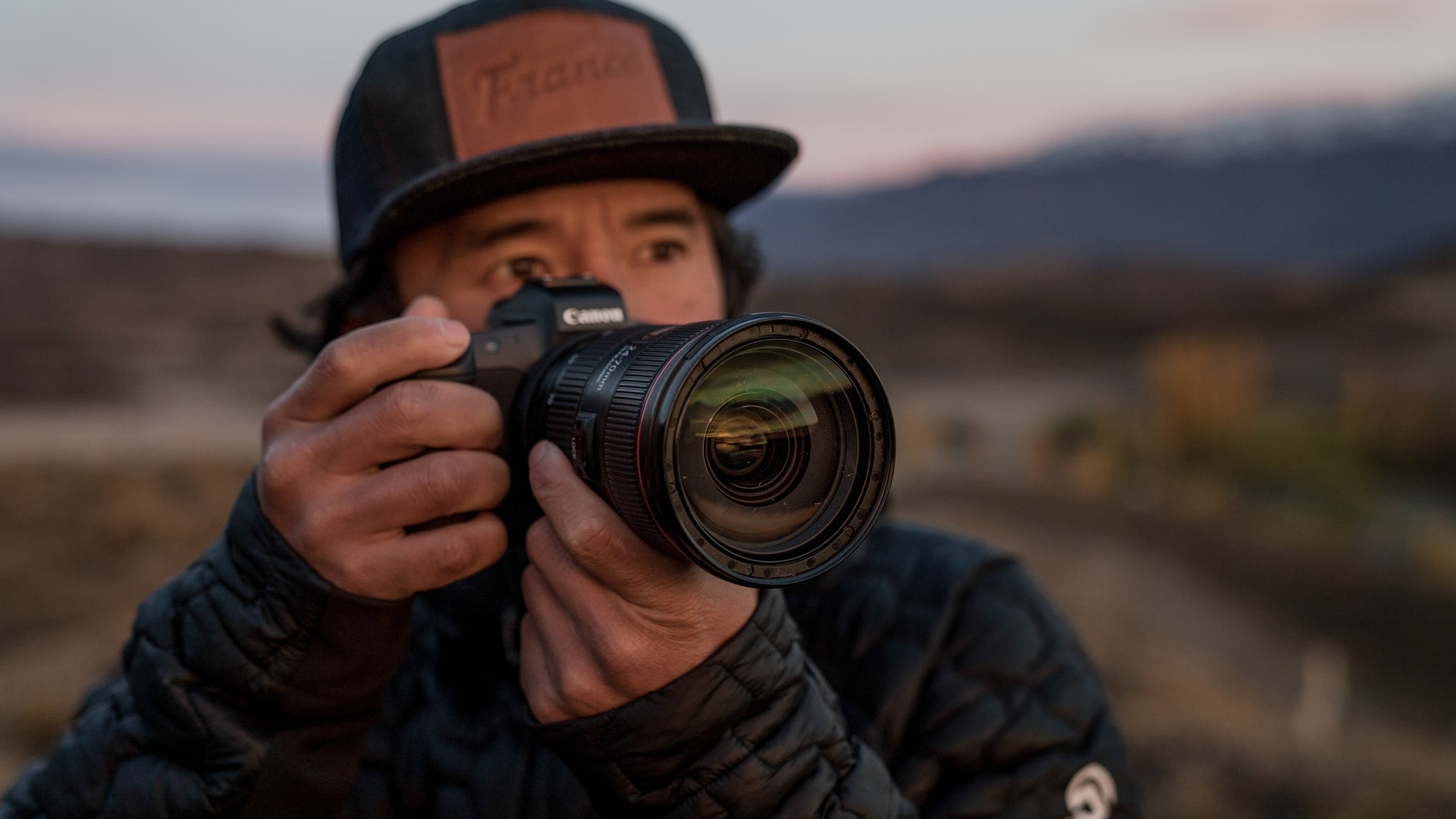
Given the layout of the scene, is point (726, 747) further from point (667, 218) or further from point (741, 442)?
point (667, 218)

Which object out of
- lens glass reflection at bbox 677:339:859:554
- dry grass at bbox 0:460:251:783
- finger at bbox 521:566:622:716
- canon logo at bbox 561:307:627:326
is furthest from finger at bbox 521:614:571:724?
dry grass at bbox 0:460:251:783

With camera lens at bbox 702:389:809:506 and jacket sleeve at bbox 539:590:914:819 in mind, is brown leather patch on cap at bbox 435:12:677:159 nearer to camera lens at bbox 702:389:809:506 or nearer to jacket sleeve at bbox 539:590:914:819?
camera lens at bbox 702:389:809:506

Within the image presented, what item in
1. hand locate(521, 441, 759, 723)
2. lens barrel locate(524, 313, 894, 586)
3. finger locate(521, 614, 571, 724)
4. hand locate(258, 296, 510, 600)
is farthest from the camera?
hand locate(258, 296, 510, 600)

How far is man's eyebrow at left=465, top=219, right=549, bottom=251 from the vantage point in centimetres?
181

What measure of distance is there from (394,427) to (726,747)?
0.62 m

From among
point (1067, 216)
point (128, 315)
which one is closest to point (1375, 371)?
point (128, 315)

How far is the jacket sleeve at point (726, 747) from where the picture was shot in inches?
49.7

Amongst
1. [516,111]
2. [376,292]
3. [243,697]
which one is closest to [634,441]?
[243,697]

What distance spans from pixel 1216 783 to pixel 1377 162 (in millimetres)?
130405

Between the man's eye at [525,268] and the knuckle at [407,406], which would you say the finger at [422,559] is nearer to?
the knuckle at [407,406]

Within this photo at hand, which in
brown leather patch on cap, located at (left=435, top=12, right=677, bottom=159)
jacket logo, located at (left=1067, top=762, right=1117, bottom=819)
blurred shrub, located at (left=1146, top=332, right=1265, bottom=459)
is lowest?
blurred shrub, located at (left=1146, top=332, right=1265, bottom=459)

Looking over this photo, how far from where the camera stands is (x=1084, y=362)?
34.2 meters

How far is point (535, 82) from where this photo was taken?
1.92 meters

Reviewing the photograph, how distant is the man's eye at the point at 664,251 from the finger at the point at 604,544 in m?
0.78
